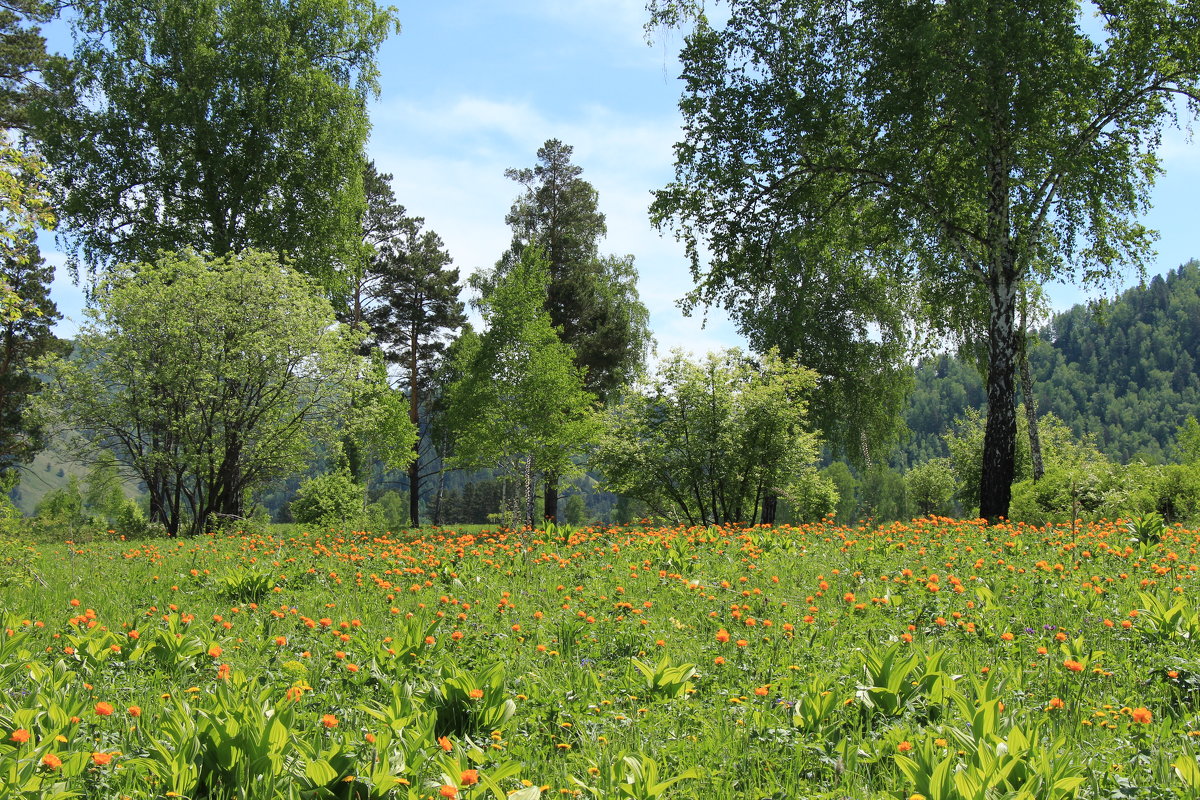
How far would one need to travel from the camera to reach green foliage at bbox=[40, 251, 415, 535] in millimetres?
15562

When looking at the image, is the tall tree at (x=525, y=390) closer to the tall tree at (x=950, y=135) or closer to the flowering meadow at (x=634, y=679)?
the tall tree at (x=950, y=135)

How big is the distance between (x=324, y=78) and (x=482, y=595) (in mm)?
17884

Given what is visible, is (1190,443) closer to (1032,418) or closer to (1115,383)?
(1032,418)

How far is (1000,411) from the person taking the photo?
1163 cm

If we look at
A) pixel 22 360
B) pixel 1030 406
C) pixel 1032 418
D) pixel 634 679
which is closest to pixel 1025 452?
pixel 1030 406

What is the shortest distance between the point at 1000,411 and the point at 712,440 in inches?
202

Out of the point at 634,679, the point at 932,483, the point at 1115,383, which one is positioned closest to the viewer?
the point at 634,679

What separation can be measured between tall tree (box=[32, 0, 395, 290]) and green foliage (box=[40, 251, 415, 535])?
116 inches

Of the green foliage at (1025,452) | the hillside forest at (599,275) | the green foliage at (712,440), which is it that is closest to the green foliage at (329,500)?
the hillside forest at (599,275)

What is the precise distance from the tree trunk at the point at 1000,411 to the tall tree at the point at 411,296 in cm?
2496

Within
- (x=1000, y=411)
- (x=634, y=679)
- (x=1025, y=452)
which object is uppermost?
(x=1000, y=411)

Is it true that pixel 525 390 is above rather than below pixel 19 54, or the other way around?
below

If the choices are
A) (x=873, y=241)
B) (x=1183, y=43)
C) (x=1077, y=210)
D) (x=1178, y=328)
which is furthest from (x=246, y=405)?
(x=1178, y=328)

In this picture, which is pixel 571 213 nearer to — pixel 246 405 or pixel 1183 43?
pixel 246 405
